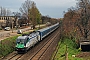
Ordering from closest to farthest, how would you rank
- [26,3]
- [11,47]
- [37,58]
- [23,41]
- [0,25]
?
[37,58]
[23,41]
[11,47]
[0,25]
[26,3]

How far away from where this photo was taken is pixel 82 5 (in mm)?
38125

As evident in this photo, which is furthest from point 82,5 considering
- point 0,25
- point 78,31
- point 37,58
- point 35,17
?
point 0,25

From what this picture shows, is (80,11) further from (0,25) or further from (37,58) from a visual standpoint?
(0,25)

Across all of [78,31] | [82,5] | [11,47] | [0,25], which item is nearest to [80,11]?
[82,5]

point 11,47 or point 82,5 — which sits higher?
point 82,5

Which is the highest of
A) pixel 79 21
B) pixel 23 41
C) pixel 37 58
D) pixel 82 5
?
pixel 82 5

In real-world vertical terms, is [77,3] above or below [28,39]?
Answer: above

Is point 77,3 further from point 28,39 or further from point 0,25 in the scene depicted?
point 0,25

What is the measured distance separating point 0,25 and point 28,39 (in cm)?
5946

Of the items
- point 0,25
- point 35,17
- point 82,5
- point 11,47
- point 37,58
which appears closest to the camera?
point 37,58

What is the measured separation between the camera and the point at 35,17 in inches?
3258

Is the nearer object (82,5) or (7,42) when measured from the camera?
(7,42)

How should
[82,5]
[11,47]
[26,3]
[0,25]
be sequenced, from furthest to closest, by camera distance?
[26,3], [0,25], [82,5], [11,47]

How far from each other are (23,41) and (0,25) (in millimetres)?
60413
